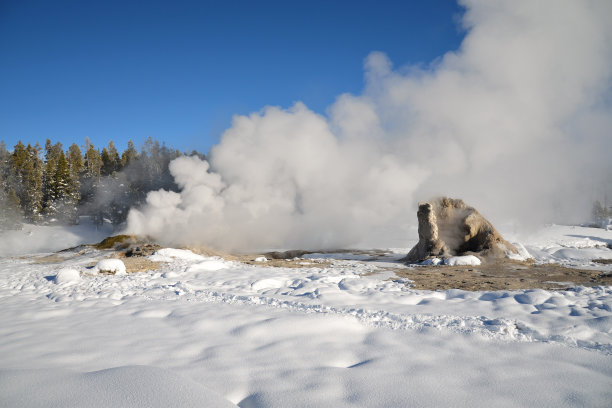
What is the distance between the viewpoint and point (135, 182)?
48.3 m

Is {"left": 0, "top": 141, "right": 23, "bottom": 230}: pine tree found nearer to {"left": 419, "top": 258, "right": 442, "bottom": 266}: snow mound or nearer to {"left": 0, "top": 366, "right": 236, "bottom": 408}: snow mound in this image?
→ {"left": 419, "top": 258, "right": 442, "bottom": 266}: snow mound

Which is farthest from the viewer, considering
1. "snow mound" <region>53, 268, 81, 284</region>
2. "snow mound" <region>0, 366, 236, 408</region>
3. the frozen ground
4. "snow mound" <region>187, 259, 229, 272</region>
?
"snow mound" <region>187, 259, 229, 272</region>

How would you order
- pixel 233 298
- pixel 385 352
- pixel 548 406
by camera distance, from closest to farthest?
1. pixel 548 406
2. pixel 385 352
3. pixel 233 298

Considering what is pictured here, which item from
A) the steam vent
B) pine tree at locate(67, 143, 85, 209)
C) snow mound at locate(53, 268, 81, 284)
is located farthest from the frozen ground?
pine tree at locate(67, 143, 85, 209)

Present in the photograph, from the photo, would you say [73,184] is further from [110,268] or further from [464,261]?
[464,261]

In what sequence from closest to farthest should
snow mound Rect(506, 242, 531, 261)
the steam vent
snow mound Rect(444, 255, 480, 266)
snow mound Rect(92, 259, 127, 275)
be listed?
snow mound Rect(92, 259, 127, 275) → snow mound Rect(444, 255, 480, 266) → snow mound Rect(506, 242, 531, 261) → the steam vent

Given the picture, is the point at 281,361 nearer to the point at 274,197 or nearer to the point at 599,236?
the point at 274,197

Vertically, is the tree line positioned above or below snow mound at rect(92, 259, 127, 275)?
above

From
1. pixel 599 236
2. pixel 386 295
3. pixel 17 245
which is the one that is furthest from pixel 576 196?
pixel 17 245

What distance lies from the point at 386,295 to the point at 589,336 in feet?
11.3

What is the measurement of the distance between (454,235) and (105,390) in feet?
57.9

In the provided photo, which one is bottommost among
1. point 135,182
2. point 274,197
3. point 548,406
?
point 548,406

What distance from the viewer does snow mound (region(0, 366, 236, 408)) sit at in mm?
2197

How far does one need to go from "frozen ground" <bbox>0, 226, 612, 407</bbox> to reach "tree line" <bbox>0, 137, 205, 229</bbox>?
4021cm
